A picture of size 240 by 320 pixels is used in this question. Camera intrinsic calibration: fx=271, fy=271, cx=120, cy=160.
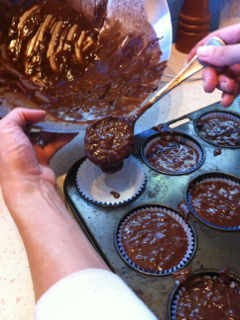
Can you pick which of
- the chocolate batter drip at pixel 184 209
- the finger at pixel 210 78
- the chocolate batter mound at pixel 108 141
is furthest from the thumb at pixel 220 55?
the chocolate batter drip at pixel 184 209

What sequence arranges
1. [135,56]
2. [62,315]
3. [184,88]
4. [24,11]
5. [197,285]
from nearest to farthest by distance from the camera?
1. [62,315]
2. [197,285]
3. [24,11]
4. [135,56]
5. [184,88]

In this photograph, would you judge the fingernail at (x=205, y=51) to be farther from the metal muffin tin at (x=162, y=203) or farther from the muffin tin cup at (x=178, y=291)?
the muffin tin cup at (x=178, y=291)

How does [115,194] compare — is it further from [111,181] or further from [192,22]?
[192,22]

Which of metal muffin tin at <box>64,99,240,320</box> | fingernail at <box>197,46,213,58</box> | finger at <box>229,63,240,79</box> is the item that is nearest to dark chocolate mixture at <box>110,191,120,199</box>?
metal muffin tin at <box>64,99,240,320</box>

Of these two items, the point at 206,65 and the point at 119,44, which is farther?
the point at 119,44

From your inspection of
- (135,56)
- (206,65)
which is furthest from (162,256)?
(135,56)

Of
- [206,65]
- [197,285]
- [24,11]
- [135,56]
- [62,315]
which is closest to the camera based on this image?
[62,315]

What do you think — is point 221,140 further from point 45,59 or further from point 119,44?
point 45,59
